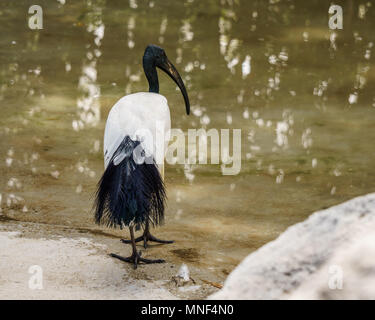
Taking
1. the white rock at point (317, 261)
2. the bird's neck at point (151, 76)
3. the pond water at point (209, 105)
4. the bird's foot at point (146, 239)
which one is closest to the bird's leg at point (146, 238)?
the bird's foot at point (146, 239)

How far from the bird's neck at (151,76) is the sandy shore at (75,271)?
1165 millimetres

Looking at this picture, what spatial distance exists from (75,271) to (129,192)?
544mm

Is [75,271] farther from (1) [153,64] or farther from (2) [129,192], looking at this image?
(1) [153,64]

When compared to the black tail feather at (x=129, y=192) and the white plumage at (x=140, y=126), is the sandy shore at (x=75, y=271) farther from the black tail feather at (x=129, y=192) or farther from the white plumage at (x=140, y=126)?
the white plumage at (x=140, y=126)

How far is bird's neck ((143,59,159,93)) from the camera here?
533 cm

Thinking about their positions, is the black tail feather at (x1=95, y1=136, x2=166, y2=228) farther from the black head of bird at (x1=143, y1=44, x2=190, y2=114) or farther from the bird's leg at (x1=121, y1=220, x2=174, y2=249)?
the black head of bird at (x1=143, y1=44, x2=190, y2=114)

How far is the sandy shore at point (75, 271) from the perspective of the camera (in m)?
3.93

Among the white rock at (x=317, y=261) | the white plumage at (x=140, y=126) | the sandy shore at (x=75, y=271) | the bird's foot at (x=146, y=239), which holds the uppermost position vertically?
the white plumage at (x=140, y=126)

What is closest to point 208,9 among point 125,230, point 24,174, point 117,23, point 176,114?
point 117,23

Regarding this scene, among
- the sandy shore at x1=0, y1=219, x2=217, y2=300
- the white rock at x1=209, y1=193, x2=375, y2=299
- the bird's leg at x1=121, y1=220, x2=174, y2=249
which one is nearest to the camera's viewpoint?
the white rock at x1=209, y1=193, x2=375, y2=299

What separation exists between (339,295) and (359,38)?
8.12 m

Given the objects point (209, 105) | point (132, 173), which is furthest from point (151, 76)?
point (209, 105)

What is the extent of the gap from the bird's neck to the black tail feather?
42.0 inches

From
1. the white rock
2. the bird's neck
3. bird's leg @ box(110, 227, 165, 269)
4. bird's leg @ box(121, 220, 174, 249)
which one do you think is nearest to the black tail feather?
bird's leg @ box(110, 227, 165, 269)
